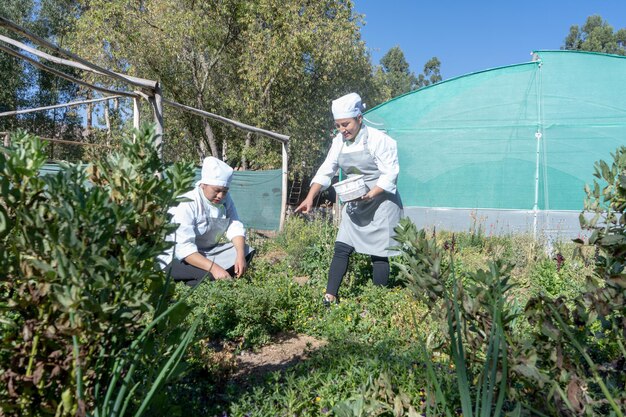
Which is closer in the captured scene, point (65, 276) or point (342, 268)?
point (65, 276)

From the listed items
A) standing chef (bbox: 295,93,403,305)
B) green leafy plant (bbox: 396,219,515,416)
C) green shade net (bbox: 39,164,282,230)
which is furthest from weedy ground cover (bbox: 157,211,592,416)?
green shade net (bbox: 39,164,282,230)

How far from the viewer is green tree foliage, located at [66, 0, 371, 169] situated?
14.1 m

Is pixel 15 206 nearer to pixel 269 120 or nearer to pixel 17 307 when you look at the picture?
pixel 17 307

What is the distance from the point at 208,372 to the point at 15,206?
1289 millimetres

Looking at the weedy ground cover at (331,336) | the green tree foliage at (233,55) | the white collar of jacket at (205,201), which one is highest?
the green tree foliage at (233,55)

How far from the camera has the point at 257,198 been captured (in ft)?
30.1

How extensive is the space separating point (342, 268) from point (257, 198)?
5451 millimetres

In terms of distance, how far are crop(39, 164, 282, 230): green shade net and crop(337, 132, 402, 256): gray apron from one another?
496 cm

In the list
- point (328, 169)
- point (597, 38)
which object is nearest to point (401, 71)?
point (597, 38)

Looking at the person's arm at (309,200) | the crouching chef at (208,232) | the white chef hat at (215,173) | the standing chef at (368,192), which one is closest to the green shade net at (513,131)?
the standing chef at (368,192)

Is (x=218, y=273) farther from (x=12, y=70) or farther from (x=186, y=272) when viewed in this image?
(x=12, y=70)

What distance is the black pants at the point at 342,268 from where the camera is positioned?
12.5 feet

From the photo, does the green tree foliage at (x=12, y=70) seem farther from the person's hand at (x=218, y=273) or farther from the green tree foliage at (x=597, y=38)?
the green tree foliage at (x=597, y=38)

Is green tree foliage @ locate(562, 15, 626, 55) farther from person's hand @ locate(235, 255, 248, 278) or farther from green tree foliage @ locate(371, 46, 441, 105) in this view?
person's hand @ locate(235, 255, 248, 278)
